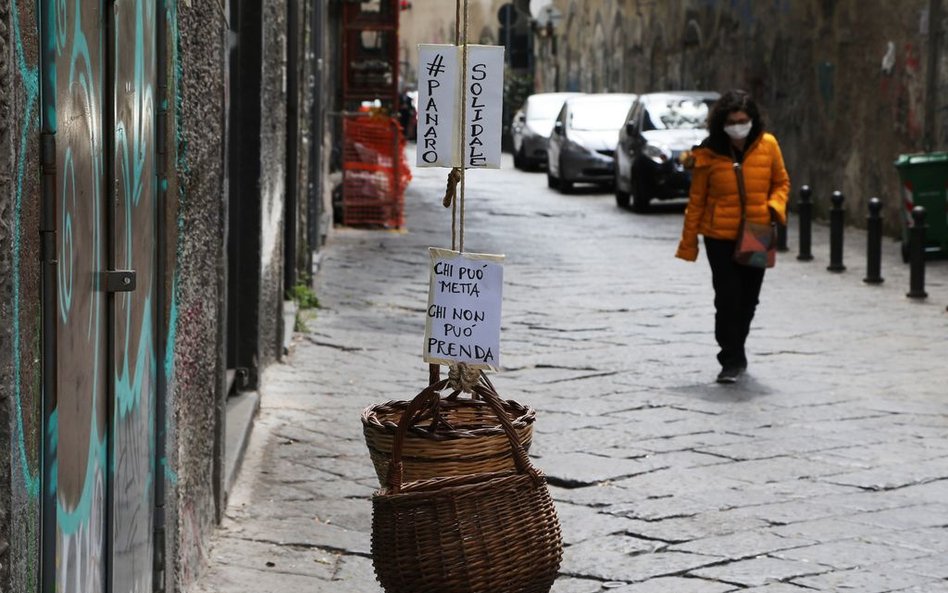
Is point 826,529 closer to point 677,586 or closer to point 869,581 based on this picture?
point 869,581

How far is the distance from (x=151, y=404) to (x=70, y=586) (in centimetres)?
108

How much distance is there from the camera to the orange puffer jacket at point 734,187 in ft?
26.7

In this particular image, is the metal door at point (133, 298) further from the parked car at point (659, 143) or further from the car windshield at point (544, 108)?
the car windshield at point (544, 108)

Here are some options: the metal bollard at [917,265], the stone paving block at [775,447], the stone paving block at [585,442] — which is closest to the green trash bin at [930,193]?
the metal bollard at [917,265]

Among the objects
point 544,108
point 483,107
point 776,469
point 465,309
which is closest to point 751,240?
point 776,469

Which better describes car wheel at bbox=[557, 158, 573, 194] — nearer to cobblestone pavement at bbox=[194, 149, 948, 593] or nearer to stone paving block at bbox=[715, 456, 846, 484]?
cobblestone pavement at bbox=[194, 149, 948, 593]

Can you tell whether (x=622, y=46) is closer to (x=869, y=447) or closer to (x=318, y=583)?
(x=869, y=447)

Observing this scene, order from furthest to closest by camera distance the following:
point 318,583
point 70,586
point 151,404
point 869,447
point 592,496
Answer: point 869,447
point 592,496
point 318,583
point 151,404
point 70,586

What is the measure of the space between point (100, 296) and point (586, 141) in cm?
1981

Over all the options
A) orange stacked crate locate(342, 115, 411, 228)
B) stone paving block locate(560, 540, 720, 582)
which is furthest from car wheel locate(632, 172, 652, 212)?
stone paving block locate(560, 540, 720, 582)

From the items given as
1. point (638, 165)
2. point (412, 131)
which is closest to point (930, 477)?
point (638, 165)

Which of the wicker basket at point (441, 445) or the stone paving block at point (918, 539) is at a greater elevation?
the wicker basket at point (441, 445)

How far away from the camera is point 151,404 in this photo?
3.69 meters

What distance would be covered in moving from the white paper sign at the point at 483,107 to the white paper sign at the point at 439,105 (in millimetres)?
36
